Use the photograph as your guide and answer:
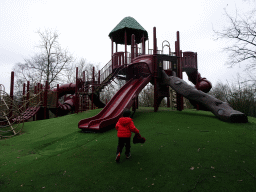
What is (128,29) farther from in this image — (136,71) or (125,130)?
(125,130)

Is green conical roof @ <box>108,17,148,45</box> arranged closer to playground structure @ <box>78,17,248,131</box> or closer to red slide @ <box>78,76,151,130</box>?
playground structure @ <box>78,17,248,131</box>

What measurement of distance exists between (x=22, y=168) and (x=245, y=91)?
17889 mm

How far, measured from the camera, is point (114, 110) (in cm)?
950

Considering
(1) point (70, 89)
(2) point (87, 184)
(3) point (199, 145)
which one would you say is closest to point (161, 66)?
(3) point (199, 145)

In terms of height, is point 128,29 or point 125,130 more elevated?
point 128,29

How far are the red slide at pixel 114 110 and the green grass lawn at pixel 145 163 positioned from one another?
971mm

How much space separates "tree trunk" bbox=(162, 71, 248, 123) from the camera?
8.15 m

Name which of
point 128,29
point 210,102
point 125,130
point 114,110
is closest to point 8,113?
point 114,110

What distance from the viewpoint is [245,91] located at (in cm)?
1641

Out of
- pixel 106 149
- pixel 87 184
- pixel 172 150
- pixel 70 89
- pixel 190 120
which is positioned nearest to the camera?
pixel 87 184

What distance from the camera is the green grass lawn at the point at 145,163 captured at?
3.68 m

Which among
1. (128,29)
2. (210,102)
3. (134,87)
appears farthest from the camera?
(128,29)

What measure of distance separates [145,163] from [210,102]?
20.5 ft

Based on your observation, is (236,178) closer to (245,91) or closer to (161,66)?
(161,66)
